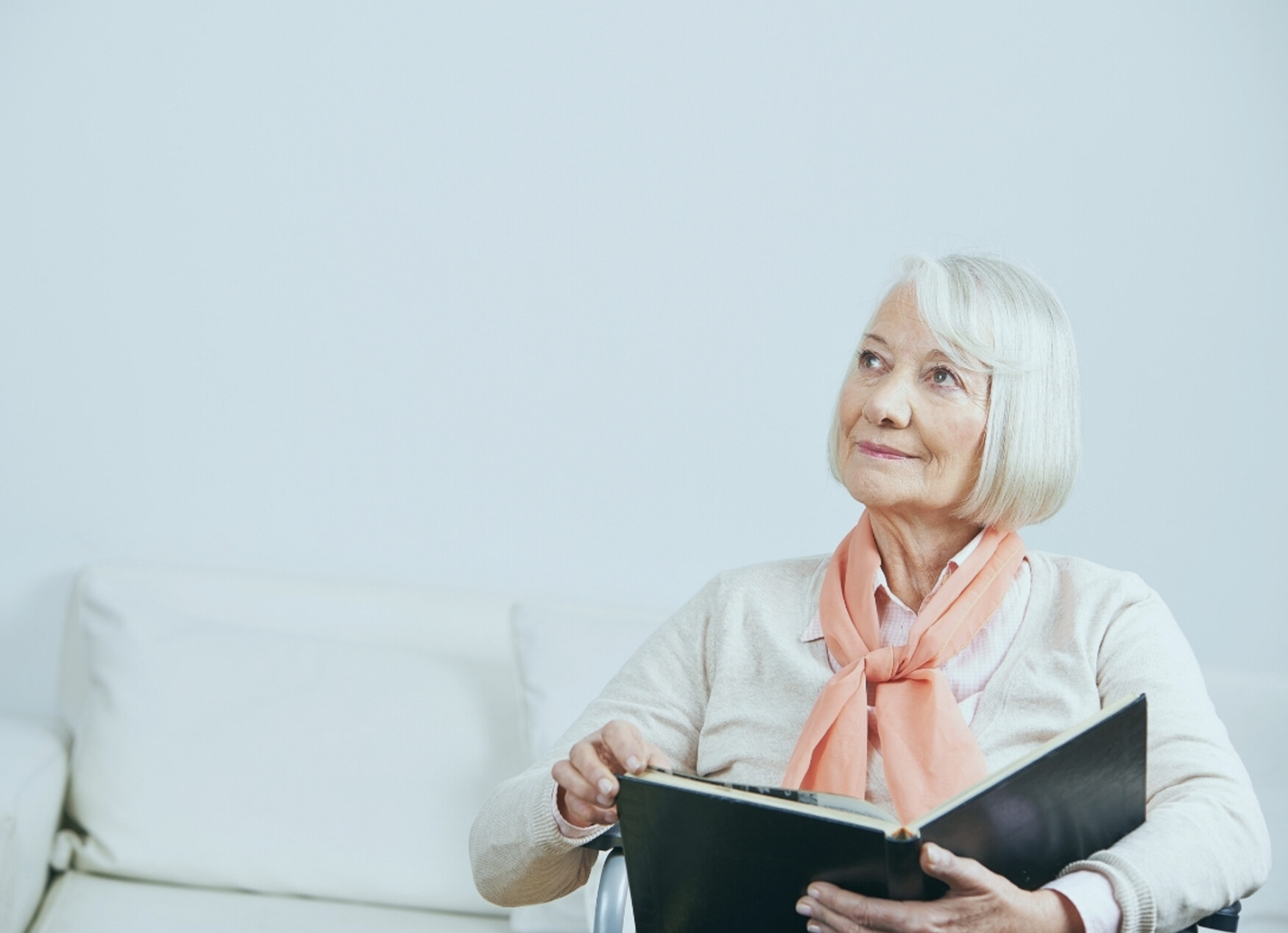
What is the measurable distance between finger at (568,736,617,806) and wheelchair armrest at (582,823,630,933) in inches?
3.2

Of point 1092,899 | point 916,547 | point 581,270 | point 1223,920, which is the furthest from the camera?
point 581,270

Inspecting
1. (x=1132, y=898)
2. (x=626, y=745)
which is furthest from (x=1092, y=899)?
(x=626, y=745)

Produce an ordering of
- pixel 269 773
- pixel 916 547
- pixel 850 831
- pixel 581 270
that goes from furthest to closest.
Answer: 1. pixel 581 270
2. pixel 269 773
3. pixel 916 547
4. pixel 850 831

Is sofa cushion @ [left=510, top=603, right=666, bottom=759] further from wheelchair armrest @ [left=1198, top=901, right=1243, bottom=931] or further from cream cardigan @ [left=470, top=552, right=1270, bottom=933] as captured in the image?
wheelchair armrest @ [left=1198, top=901, right=1243, bottom=931]

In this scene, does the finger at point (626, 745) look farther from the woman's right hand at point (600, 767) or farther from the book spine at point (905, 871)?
the book spine at point (905, 871)

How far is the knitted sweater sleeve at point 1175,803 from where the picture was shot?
1.12 m

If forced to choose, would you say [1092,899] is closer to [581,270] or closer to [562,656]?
[562,656]

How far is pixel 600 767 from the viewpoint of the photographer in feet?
4.01

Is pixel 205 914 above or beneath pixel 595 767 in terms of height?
beneath

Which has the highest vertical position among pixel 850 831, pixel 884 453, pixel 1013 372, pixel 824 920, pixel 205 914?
pixel 1013 372

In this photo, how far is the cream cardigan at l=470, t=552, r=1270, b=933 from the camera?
1.17 meters

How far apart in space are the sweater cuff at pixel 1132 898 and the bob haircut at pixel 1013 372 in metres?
0.49

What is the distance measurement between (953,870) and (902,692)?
1.32ft

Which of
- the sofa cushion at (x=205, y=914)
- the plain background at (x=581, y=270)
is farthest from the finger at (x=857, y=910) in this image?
the plain background at (x=581, y=270)
